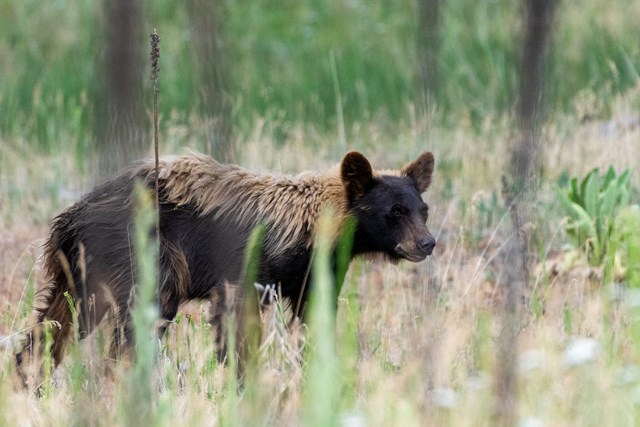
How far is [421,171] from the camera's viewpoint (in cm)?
646

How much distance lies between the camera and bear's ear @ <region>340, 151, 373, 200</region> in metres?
6.06

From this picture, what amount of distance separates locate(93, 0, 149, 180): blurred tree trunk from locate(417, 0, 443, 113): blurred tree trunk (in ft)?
1.68

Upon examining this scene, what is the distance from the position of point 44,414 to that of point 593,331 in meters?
2.62

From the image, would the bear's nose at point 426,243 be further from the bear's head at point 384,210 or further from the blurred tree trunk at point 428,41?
the blurred tree trunk at point 428,41

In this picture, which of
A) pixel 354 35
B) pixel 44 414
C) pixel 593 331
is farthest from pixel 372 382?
pixel 354 35

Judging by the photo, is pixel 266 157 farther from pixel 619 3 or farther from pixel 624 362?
pixel 619 3

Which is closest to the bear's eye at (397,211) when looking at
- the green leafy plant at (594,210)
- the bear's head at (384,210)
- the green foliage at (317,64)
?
the bear's head at (384,210)

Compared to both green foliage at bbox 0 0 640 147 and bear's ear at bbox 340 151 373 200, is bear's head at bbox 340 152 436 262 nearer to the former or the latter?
bear's ear at bbox 340 151 373 200

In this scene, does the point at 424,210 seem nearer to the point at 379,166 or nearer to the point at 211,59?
the point at 379,166

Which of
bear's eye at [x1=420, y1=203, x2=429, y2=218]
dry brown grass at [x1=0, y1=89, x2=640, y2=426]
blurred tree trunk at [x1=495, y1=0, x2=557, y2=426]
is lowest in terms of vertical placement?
dry brown grass at [x1=0, y1=89, x2=640, y2=426]

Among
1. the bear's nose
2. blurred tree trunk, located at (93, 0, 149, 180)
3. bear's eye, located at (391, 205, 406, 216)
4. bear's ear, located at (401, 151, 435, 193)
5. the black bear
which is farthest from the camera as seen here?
bear's ear, located at (401, 151, 435, 193)

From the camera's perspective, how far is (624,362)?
447cm

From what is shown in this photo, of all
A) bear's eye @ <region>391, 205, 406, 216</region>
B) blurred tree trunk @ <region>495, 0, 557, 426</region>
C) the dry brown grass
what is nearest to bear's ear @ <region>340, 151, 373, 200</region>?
bear's eye @ <region>391, 205, 406, 216</region>

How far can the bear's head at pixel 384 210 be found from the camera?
6113 mm
